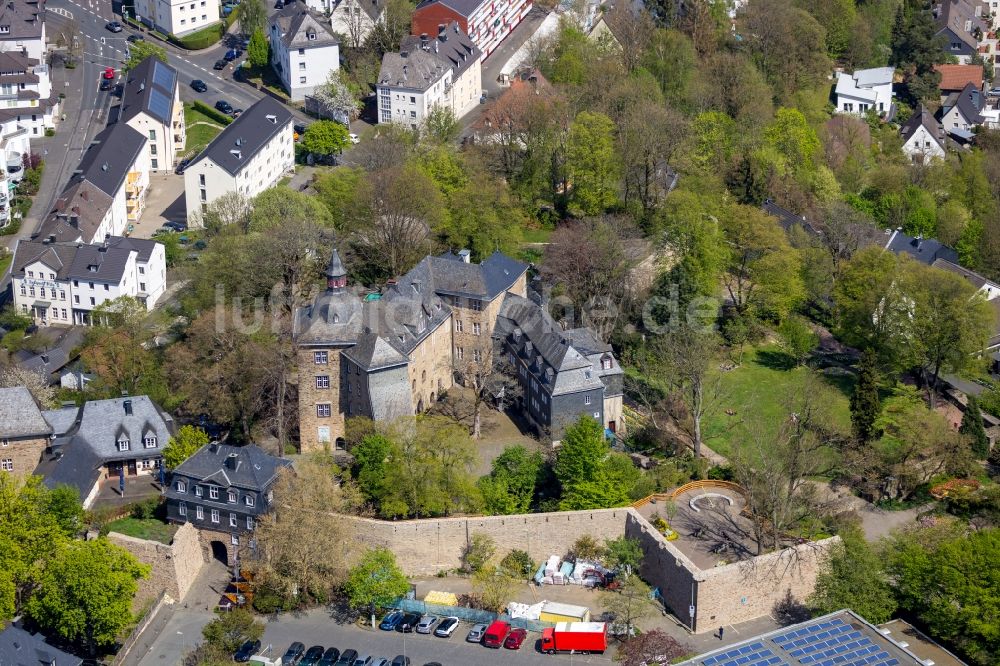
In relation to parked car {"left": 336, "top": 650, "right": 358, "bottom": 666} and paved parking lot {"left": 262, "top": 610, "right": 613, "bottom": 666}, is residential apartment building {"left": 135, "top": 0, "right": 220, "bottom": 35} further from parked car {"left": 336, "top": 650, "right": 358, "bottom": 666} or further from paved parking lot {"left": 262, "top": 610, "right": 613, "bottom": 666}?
parked car {"left": 336, "top": 650, "right": 358, "bottom": 666}

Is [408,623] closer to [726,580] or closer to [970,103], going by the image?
[726,580]

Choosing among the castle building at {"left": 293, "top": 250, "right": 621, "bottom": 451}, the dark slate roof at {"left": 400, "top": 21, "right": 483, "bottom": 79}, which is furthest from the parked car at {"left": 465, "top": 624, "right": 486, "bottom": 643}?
the dark slate roof at {"left": 400, "top": 21, "right": 483, "bottom": 79}

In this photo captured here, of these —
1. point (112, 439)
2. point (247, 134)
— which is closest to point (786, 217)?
point (247, 134)

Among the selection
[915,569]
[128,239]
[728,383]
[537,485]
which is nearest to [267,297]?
[128,239]

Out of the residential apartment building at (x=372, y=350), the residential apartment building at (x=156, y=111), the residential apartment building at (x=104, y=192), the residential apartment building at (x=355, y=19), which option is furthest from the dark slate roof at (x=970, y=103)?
the residential apartment building at (x=104, y=192)

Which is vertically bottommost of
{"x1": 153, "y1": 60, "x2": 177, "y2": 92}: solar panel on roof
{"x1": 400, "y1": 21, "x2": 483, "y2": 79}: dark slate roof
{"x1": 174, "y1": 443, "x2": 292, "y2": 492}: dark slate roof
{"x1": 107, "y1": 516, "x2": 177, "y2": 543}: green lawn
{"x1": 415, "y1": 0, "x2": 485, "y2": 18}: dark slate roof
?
{"x1": 107, "y1": 516, "x2": 177, "y2": 543}: green lawn

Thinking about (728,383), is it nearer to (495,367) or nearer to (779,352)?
(779,352)
